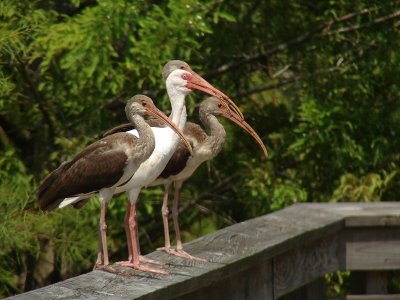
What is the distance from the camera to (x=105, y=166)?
214 inches

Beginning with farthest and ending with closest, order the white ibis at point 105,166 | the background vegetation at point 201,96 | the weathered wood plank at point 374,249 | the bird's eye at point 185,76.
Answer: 1. the background vegetation at point 201,96
2. the bird's eye at point 185,76
3. the weathered wood plank at point 374,249
4. the white ibis at point 105,166

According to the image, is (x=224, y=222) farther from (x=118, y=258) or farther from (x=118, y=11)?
(x=118, y=11)

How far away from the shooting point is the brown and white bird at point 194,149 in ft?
20.1

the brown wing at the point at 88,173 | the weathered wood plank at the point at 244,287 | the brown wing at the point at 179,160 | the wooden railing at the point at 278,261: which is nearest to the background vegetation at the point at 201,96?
the brown wing at the point at 179,160

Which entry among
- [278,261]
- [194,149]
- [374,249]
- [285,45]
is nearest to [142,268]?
[278,261]

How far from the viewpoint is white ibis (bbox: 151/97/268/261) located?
20.2 feet

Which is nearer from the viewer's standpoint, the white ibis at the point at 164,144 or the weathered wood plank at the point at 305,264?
the weathered wood plank at the point at 305,264

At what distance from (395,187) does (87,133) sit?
2.63 meters

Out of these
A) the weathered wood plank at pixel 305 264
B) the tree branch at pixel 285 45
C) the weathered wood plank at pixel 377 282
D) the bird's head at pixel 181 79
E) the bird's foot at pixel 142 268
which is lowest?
the weathered wood plank at pixel 377 282

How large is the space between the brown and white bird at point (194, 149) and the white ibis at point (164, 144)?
0.16 metres

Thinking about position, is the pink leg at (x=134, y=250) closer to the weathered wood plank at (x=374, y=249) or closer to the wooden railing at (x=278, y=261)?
the wooden railing at (x=278, y=261)

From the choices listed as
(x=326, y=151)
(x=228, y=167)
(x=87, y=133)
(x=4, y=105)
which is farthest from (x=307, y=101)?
(x=4, y=105)

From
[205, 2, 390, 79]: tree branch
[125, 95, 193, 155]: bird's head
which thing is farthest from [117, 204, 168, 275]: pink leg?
[205, 2, 390, 79]: tree branch

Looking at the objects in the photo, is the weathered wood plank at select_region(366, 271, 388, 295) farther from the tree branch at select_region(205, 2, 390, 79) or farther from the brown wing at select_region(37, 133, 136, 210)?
the tree branch at select_region(205, 2, 390, 79)
